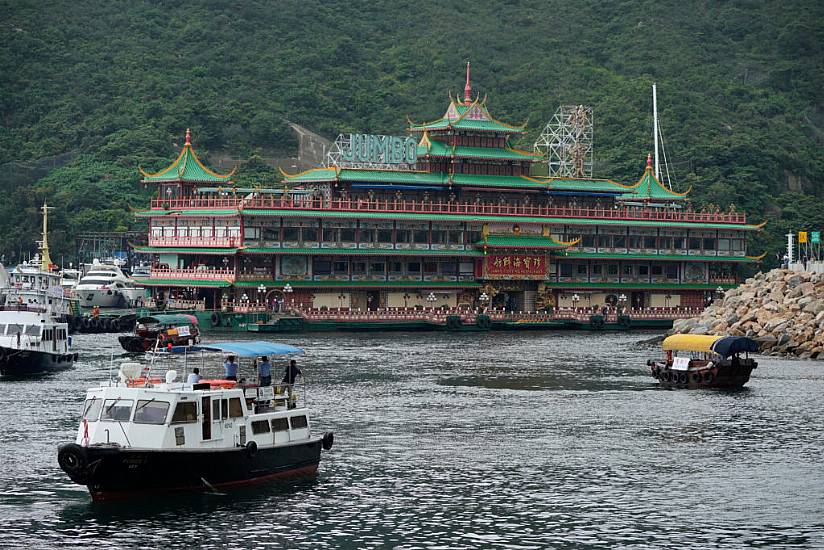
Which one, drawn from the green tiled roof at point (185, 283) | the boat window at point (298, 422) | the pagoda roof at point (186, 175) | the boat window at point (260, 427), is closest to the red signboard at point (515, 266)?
the pagoda roof at point (186, 175)

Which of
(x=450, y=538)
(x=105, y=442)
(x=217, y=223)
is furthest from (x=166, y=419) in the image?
(x=217, y=223)

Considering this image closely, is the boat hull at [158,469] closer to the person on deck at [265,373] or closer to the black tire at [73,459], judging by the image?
the black tire at [73,459]

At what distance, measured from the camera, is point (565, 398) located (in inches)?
2940

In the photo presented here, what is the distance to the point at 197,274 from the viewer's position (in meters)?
129

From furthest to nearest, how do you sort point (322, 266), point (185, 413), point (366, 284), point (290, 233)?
point (366, 284)
point (322, 266)
point (290, 233)
point (185, 413)

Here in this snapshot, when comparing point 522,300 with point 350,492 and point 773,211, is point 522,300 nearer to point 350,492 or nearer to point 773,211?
point 773,211

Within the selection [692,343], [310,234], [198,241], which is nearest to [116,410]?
[692,343]

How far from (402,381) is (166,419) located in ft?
117

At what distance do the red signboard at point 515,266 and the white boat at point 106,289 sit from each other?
108 ft

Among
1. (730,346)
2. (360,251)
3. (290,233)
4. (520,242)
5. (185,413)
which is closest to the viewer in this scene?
(185,413)

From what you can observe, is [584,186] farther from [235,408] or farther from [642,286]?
[235,408]

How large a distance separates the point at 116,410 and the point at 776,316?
221ft

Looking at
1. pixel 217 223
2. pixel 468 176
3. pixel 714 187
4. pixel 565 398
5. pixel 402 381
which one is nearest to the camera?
pixel 565 398

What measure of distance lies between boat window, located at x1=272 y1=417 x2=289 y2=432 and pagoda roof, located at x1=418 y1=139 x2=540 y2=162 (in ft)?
Result: 299
